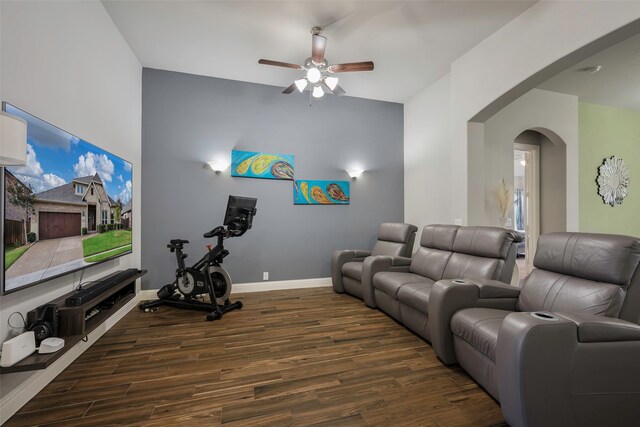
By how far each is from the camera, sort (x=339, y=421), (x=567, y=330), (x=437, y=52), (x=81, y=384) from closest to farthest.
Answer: (x=567, y=330), (x=339, y=421), (x=81, y=384), (x=437, y=52)

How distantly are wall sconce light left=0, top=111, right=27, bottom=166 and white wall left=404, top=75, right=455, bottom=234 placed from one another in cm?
427

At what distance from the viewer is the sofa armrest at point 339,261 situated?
4.16 metres

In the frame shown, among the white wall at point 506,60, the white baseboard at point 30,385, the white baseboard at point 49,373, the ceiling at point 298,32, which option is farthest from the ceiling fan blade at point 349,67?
the white baseboard at point 30,385

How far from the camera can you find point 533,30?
8.82 ft

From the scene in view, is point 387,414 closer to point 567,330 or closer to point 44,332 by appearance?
point 567,330

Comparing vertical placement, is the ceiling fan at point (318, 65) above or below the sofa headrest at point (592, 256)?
above

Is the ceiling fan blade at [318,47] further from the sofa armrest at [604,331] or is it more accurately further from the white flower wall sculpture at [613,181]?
the white flower wall sculpture at [613,181]

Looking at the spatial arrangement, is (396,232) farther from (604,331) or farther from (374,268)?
(604,331)

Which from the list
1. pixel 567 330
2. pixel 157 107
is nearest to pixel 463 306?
pixel 567 330

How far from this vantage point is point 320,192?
15.0 feet

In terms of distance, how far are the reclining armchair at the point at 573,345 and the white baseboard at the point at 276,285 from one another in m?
2.81

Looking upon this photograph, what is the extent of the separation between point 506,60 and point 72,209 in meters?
4.31

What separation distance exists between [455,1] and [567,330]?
2.93 metres

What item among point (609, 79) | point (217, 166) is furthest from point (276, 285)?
point (609, 79)
